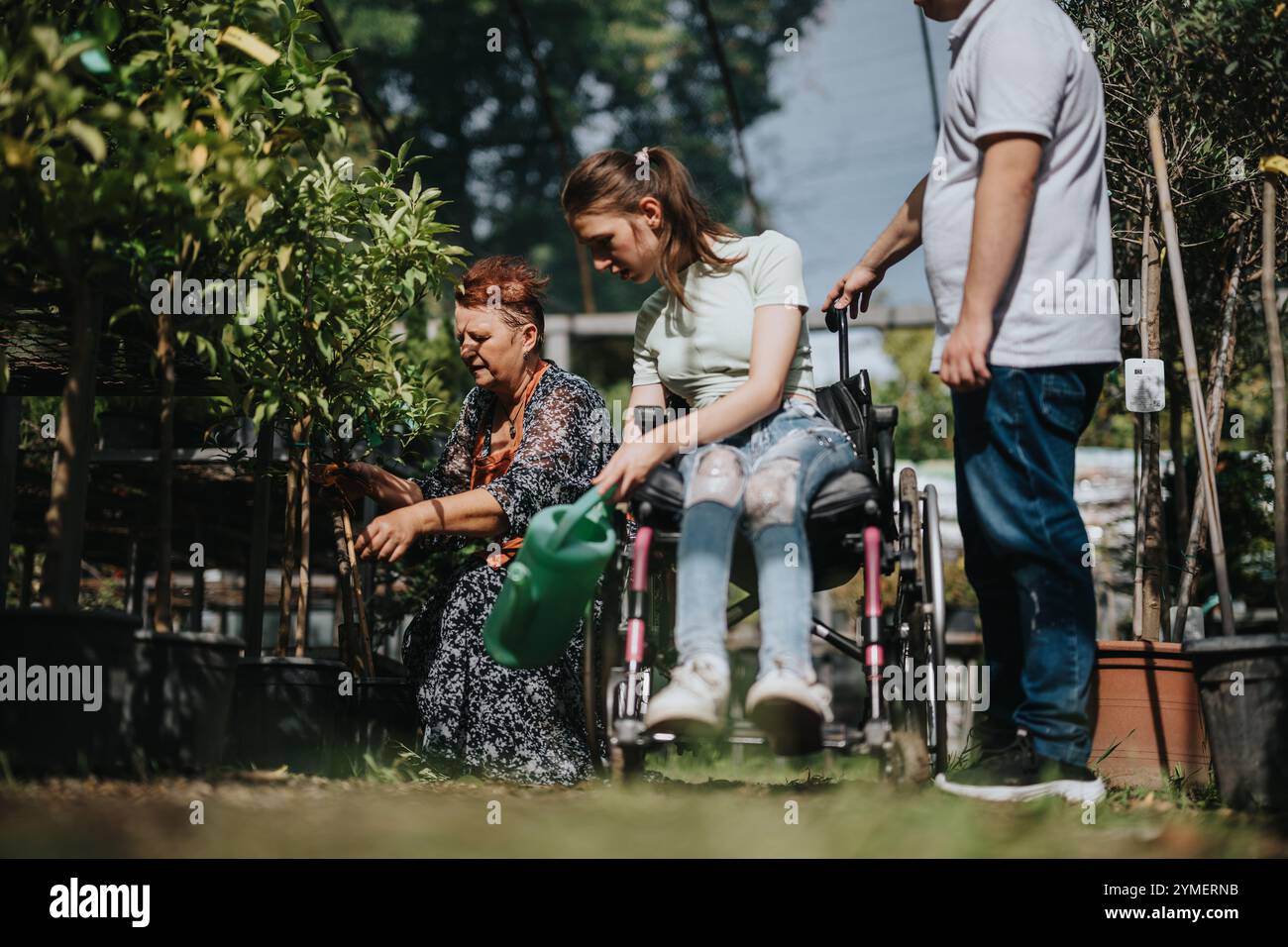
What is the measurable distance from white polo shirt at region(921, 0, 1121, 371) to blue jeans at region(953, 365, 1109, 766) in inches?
3.1

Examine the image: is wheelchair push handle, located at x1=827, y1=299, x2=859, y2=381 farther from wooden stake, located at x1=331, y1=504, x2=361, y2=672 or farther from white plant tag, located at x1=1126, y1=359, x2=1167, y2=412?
wooden stake, located at x1=331, y1=504, x2=361, y2=672

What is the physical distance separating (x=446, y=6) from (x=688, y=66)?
14.2 feet

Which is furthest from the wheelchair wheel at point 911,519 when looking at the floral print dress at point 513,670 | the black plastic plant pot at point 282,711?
the black plastic plant pot at point 282,711

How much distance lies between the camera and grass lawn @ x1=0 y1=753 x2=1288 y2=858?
5.69 feet

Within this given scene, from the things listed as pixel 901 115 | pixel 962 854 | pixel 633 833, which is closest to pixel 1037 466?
pixel 962 854

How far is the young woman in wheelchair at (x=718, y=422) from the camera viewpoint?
223 centimetres

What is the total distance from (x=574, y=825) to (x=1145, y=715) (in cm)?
191

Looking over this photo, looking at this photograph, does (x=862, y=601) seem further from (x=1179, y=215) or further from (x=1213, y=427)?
(x=1179, y=215)

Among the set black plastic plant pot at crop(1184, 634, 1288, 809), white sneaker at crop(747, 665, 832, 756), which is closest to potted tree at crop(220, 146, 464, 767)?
white sneaker at crop(747, 665, 832, 756)

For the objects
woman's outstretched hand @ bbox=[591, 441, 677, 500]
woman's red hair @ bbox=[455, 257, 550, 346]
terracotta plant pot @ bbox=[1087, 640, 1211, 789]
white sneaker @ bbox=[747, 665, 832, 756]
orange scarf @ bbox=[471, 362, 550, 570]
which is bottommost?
terracotta plant pot @ bbox=[1087, 640, 1211, 789]

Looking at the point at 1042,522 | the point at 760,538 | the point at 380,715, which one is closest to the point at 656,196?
the point at 760,538

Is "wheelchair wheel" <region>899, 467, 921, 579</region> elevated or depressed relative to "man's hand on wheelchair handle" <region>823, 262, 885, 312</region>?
depressed

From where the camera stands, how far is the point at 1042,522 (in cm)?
246
